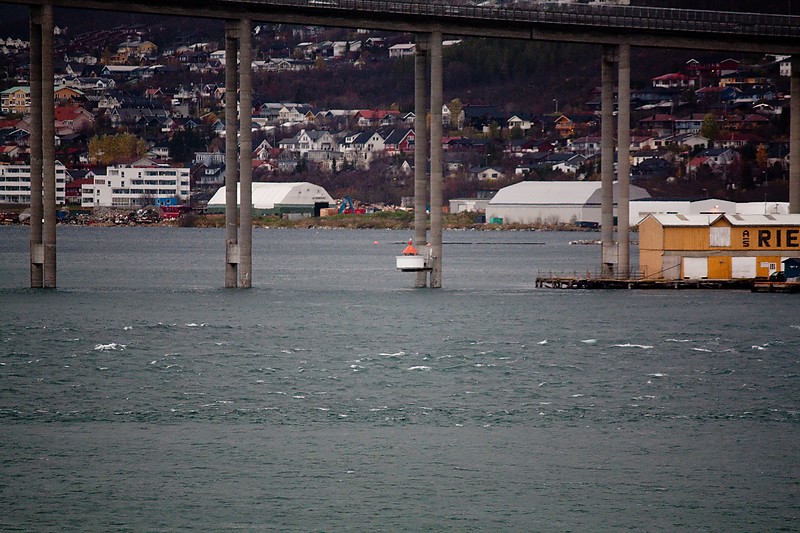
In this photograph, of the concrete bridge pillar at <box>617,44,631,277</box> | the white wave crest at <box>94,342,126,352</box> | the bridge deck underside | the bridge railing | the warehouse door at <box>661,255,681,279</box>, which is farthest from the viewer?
the warehouse door at <box>661,255,681,279</box>

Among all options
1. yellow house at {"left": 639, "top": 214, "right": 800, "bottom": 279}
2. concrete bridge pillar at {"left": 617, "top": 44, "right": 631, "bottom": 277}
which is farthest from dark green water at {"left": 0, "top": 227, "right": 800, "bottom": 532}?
concrete bridge pillar at {"left": 617, "top": 44, "right": 631, "bottom": 277}

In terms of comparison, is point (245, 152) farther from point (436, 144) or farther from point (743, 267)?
point (743, 267)

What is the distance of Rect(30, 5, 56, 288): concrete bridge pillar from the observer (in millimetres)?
78750

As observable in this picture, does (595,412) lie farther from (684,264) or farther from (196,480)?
(684,264)

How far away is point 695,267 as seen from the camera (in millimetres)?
93312

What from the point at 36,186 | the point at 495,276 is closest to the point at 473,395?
the point at 36,186

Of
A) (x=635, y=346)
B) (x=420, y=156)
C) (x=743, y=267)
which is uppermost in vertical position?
(x=420, y=156)

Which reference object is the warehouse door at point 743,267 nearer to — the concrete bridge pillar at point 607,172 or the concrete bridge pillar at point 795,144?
the concrete bridge pillar at point 795,144

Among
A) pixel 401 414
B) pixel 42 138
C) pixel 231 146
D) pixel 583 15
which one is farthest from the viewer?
pixel 583 15

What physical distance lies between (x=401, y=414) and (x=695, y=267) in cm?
4882

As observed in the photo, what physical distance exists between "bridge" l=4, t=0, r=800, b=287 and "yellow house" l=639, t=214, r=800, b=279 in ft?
8.28

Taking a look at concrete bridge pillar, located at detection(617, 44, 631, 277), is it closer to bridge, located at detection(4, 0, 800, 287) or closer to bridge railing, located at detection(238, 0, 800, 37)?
bridge, located at detection(4, 0, 800, 287)

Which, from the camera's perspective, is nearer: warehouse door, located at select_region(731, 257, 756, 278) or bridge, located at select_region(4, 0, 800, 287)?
bridge, located at select_region(4, 0, 800, 287)

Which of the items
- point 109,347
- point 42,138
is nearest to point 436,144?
point 42,138
